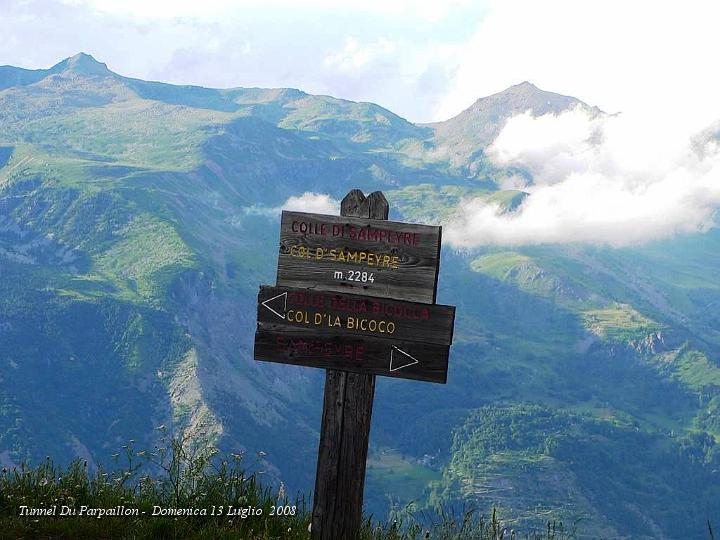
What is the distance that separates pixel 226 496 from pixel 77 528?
2.00 meters

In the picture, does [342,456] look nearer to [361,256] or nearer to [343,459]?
[343,459]

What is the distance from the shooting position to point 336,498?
34.0 feet

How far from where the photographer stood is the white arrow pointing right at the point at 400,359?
1034 cm

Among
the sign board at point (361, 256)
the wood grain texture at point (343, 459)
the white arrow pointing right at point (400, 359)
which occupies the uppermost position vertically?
the sign board at point (361, 256)

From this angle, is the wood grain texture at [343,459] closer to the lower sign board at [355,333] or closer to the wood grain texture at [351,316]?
the lower sign board at [355,333]

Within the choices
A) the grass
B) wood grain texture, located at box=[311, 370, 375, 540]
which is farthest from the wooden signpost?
the grass

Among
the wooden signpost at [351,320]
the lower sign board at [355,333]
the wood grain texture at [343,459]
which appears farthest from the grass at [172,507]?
the lower sign board at [355,333]

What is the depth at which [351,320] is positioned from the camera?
10.6 meters

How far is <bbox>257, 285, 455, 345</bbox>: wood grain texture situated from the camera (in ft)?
34.2

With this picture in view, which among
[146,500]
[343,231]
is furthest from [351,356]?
[146,500]

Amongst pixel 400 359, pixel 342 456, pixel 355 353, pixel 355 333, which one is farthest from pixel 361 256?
pixel 342 456

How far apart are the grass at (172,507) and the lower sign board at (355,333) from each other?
184 cm

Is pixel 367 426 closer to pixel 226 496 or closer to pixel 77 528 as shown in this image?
pixel 226 496

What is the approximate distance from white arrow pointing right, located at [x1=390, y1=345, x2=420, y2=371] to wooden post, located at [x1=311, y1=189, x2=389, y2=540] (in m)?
0.39
